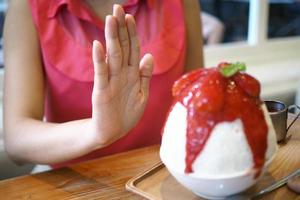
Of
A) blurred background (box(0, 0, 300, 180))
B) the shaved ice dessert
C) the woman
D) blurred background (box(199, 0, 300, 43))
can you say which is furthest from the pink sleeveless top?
blurred background (box(199, 0, 300, 43))

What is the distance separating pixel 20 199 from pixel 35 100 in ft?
0.90

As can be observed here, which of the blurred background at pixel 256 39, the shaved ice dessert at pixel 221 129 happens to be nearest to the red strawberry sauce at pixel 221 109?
the shaved ice dessert at pixel 221 129

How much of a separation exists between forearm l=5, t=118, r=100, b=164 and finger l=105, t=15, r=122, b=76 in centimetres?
12

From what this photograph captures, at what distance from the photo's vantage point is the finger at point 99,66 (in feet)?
1.74

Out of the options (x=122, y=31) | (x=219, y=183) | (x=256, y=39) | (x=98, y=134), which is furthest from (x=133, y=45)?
(x=256, y=39)

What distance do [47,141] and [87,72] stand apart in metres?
0.20

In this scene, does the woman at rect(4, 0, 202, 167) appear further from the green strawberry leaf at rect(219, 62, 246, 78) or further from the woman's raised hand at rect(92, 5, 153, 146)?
the green strawberry leaf at rect(219, 62, 246, 78)

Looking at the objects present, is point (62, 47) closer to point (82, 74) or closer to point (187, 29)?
point (82, 74)

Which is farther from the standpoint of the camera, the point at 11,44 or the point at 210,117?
the point at 11,44

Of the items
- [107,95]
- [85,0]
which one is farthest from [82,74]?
[107,95]

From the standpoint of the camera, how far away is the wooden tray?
0.54 meters

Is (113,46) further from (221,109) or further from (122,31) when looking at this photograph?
(221,109)

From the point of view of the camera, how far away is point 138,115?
0.66 meters

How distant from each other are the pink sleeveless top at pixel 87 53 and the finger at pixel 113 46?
0.27 meters
